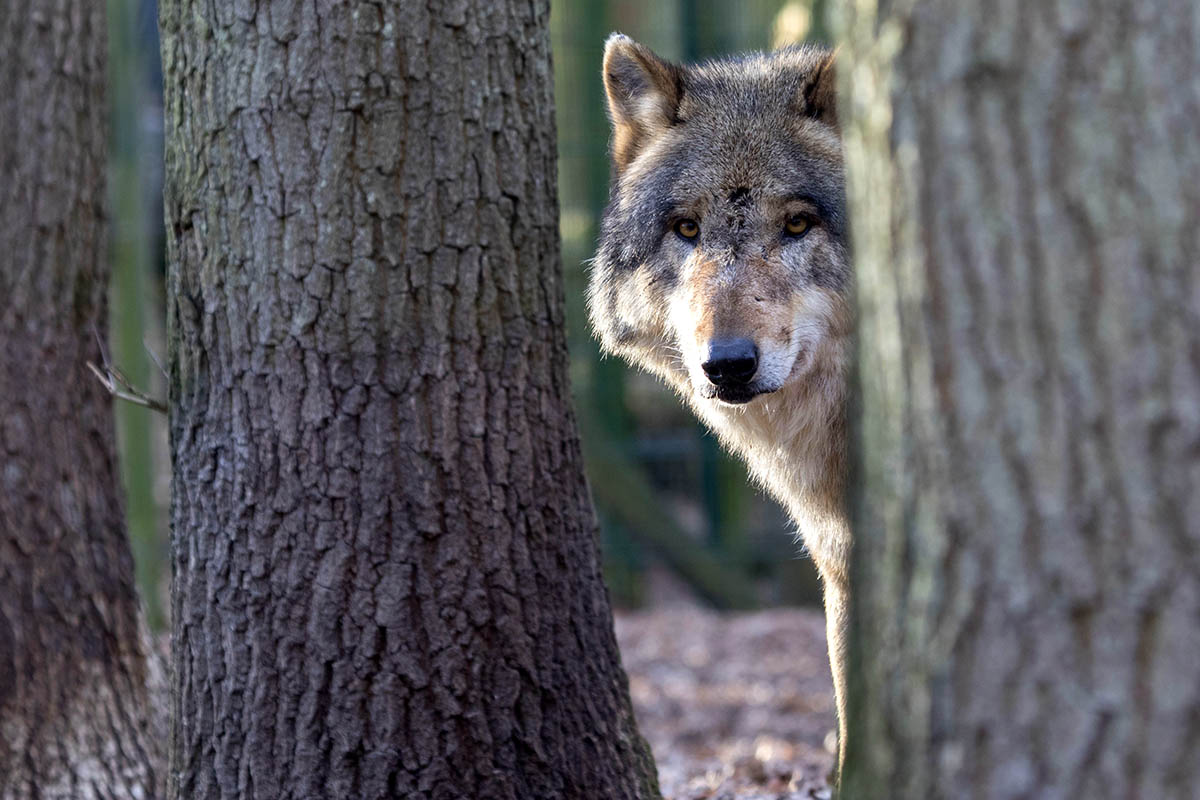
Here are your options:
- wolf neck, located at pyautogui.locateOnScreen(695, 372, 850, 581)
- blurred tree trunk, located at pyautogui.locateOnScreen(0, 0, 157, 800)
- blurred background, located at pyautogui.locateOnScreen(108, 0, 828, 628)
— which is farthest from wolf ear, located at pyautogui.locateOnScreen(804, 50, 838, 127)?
blurred background, located at pyautogui.locateOnScreen(108, 0, 828, 628)

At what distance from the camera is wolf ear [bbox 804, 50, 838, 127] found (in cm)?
374

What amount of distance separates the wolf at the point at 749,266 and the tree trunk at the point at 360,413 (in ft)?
2.67

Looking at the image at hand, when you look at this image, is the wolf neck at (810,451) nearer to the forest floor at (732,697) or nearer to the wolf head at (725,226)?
the wolf head at (725,226)

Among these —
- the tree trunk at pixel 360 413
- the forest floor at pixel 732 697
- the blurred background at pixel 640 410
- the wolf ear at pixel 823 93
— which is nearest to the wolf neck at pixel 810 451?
the wolf ear at pixel 823 93

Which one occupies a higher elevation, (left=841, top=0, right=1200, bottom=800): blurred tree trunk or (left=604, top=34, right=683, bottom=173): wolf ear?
(left=604, top=34, right=683, bottom=173): wolf ear

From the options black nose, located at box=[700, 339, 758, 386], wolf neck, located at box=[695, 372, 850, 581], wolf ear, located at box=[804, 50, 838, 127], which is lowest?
wolf neck, located at box=[695, 372, 850, 581]

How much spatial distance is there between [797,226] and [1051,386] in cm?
200

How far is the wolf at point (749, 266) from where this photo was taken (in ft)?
11.4

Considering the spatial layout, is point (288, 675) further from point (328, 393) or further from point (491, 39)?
point (491, 39)

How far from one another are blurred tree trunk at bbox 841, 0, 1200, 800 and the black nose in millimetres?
1560

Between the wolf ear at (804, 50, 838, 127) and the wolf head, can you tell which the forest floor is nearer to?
the wolf head

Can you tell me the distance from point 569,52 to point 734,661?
474 centimetres

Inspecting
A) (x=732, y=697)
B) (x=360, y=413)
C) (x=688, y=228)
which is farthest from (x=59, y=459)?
(x=732, y=697)

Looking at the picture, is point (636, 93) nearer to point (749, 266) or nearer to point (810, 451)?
point (749, 266)
